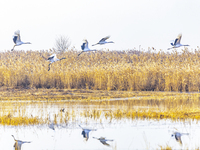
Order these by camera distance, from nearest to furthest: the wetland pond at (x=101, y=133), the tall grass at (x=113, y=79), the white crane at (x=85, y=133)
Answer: the wetland pond at (x=101, y=133)
the white crane at (x=85, y=133)
the tall grass at (x=113, y=79)

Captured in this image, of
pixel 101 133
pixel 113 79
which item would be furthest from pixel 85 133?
pixel 113 79

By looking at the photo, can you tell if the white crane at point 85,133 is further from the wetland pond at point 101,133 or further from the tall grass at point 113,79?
the tall grass at point 113,79

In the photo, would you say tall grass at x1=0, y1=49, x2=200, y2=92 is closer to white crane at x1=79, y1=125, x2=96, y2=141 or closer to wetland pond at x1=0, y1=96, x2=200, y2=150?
wetland pond at x1=0, y1=96, x2=200, y2=150

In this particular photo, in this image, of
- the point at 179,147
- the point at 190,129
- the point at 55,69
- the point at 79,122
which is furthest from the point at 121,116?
the point at 55,69

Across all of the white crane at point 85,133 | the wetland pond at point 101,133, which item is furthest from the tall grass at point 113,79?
the white crane at point 85,133

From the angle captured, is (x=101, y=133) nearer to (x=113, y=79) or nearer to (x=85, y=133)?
(x=85, y=133)

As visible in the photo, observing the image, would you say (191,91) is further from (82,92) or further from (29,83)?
(29,83)

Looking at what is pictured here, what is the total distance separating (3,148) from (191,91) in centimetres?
1578

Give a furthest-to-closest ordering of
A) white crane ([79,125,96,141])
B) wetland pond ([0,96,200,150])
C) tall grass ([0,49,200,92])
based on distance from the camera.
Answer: tall grass ([0,49,200,92]) → white crane ([79,125,96,141]) → wetland pond ([0,96,200,150])

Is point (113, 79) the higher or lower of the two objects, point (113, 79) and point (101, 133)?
the higher

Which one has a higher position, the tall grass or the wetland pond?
the tall grass

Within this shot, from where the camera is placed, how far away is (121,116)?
1116 cm

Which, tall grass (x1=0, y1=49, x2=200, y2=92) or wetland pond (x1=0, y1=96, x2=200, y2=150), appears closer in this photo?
wetland pond (x1=0, y1=96, x2=200, y2=150)

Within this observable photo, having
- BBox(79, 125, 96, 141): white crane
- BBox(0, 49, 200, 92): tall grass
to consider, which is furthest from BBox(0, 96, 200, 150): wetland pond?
BBox(0, 49, 200, 92): tall grass
